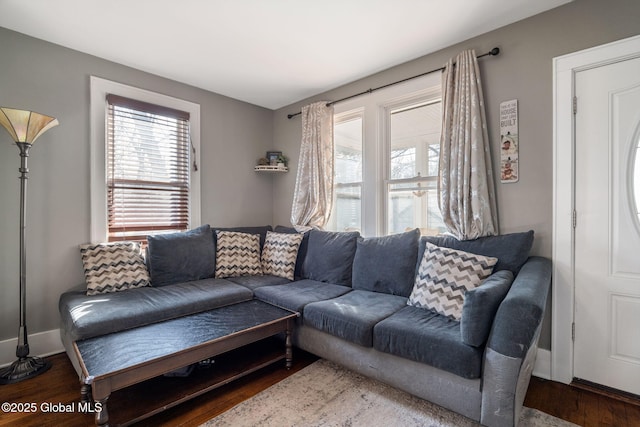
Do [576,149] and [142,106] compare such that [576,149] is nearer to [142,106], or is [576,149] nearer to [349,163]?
[349,163]

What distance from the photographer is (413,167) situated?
281 cm

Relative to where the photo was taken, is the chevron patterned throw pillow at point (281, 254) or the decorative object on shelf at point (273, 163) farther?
the decorative object on shelf at point (273, 163)

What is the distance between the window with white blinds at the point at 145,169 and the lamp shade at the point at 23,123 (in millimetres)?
568

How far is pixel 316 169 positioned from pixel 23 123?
2.39 metres

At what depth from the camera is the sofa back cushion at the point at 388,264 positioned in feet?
7.73

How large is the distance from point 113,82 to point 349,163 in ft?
7.81

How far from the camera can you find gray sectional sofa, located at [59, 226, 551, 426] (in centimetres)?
141

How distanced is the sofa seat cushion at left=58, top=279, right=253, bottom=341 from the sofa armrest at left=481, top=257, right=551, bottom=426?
1.80m

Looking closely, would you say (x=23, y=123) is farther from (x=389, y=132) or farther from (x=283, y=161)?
(x=389, y=132)

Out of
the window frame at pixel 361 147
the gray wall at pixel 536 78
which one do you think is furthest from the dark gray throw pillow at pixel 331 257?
the gray wall at pixel 536 78

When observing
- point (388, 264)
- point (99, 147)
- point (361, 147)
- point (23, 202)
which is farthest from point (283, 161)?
point (23, 202)

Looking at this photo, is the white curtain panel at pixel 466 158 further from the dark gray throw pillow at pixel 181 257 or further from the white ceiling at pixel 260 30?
the dark gray throw pillow at pixel 181 257

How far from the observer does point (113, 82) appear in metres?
2.69

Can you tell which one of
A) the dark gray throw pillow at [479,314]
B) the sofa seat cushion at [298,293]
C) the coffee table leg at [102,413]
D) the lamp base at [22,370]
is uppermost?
the dark gray throw pillow at [479,314]
